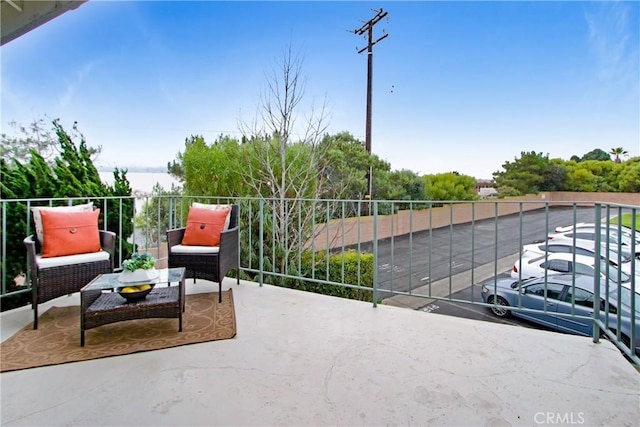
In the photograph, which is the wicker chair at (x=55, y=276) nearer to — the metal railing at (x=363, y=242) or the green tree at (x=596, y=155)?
the metal railing at (x=363, y=242)

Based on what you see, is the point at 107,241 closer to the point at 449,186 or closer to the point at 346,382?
the point at 346,382

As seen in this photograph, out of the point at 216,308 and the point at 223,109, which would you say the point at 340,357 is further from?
the point at 223,109

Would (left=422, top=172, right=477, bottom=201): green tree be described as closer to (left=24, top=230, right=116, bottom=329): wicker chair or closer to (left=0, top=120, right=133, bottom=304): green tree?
(left=0, top=120, right=133, bottom=304): green tree

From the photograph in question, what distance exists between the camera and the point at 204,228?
3490 mm

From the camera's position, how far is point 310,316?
2770 mm

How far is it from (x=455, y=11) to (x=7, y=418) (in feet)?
35.8

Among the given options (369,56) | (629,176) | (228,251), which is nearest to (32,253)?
(228,251)

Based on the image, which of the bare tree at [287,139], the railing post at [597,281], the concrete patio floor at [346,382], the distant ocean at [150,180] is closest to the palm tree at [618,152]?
the bare tree at [287,139]

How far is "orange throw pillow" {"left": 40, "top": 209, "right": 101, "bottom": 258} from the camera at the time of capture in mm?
2795

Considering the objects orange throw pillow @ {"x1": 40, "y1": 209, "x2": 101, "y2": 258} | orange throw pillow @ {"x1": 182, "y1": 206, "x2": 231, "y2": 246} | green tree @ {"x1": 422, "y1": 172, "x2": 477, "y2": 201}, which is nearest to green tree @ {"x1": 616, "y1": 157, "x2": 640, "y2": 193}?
green tree @ {"x1": 422, "y1": 172, "x2": 477, "y2": 201}

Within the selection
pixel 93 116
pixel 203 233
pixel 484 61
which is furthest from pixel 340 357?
pixel 484 61

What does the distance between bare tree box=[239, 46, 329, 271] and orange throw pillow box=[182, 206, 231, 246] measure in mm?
2138

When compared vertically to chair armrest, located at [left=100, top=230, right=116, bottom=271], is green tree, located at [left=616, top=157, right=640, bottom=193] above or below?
above

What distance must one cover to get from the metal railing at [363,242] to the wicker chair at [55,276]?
480 millimetres
